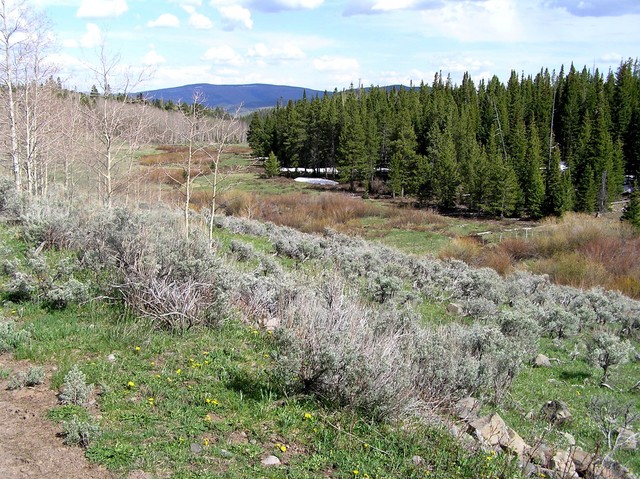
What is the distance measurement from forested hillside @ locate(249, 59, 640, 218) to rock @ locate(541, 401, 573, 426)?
4488 cm

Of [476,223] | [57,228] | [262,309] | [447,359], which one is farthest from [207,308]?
[476,223]

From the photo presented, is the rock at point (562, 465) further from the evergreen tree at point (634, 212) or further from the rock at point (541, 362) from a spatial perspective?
the evergreen tree at point (634, 212)

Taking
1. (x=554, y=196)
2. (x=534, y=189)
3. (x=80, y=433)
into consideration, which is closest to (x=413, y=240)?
(x=534, y=189)

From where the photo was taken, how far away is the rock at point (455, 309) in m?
13.1

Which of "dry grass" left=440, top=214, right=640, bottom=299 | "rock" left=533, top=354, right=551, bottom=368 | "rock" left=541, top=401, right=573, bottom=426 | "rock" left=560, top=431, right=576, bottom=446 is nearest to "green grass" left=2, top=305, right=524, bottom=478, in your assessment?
"rock" left=560, top=431, right=576, bottom=446

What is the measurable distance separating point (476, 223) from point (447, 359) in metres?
42.0

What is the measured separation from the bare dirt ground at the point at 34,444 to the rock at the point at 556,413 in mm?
5545

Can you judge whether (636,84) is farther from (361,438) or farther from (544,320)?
(361,438)

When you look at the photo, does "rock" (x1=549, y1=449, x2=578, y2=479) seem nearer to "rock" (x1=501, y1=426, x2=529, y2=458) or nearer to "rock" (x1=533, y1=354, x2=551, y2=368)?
"rock" (x1=501, y1=426, x2=529, y2=458)

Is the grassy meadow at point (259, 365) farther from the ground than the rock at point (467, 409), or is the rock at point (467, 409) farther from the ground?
the grassy meadow at point (259, 365)

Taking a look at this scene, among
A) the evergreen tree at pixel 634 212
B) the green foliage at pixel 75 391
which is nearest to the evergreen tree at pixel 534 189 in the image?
the evergreen tree at pixel 634 212

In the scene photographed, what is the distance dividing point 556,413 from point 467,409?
180cm

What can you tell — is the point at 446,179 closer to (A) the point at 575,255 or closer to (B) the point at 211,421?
(A) the point at 575,255

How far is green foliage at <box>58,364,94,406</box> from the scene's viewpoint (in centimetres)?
481
